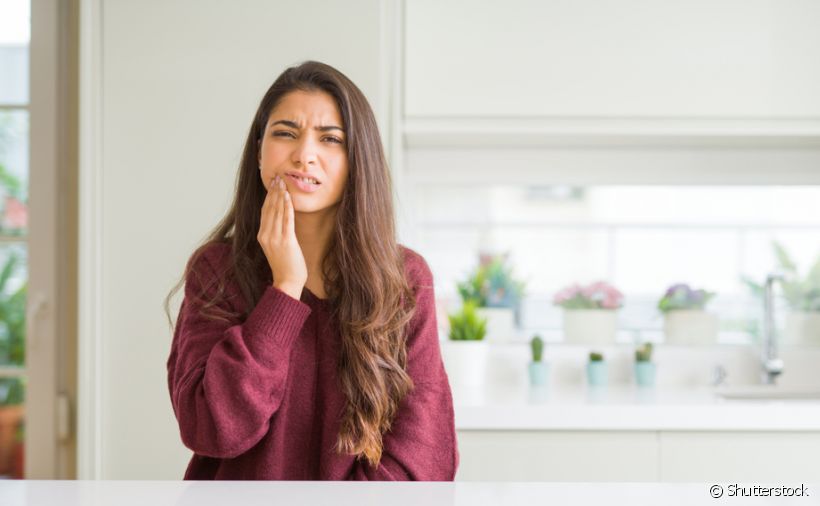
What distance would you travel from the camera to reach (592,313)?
2.54 meters

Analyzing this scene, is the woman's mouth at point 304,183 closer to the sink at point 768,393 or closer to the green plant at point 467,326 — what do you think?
the green plant at point 467,326

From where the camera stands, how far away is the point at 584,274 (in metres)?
2.64

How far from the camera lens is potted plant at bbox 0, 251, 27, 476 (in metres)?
2.28

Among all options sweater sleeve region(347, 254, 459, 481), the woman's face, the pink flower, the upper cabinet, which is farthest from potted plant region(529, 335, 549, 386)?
the woman's face

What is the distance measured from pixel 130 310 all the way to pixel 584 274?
4.65 feet

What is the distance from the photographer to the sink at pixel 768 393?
92.7 inches

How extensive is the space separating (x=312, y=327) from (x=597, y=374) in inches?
51.7

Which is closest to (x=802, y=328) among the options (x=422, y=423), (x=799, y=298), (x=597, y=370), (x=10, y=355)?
(x=799, y=298)

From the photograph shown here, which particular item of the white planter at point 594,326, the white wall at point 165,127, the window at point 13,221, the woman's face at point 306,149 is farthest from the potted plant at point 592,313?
the window at point 13,221

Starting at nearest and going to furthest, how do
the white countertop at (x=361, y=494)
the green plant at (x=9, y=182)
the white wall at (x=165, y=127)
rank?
the white countertop at (x=361, y=494), the white wall at (x=165, y=127), the green plant at (x=9, y=182)

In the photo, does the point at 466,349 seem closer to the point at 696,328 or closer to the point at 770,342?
the point at 696,328

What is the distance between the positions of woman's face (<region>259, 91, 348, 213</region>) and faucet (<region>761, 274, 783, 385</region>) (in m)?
1.72

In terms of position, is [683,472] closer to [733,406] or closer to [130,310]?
[733,406]

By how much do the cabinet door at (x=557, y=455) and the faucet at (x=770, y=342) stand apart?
71 cm
